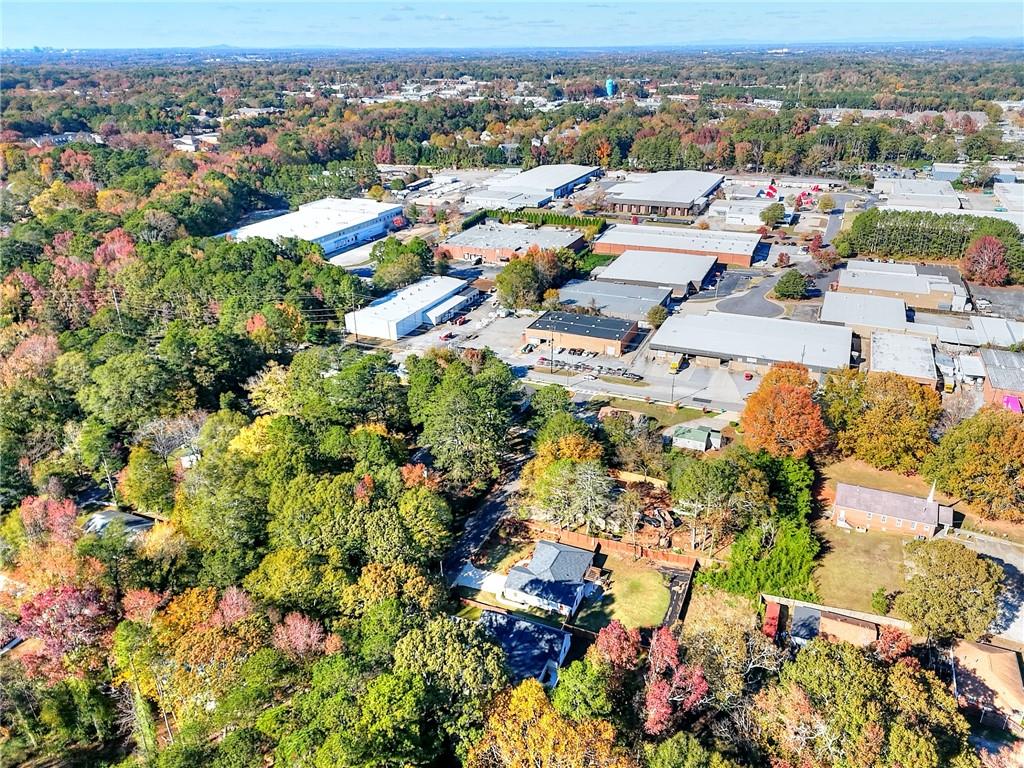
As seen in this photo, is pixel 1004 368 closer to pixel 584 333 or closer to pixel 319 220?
pixel 584 333

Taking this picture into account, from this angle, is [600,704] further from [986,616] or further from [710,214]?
[710,214]

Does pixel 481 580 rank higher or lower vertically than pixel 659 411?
lower

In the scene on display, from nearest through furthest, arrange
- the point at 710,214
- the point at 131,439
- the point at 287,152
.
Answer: the point at 131,439 < the point at 710,214 < the point at 287,152

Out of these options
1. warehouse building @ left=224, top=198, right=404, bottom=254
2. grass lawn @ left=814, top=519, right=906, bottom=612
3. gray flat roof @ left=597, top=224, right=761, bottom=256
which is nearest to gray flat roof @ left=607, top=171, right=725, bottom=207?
gray flat roof @ left=597, top=224, right=761, bottom=256

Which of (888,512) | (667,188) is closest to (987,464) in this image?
(888,512)

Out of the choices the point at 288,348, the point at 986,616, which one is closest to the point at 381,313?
the point at 288,348

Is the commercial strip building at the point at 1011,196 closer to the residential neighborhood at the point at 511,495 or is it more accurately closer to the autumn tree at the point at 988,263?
the residential neighborhood at the point at 511,495
